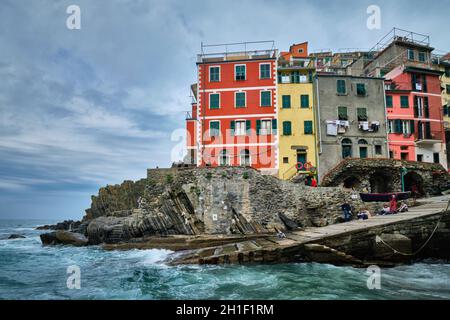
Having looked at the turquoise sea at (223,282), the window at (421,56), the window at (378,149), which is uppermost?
the window at (421,56)

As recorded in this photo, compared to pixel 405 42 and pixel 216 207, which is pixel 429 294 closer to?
pixel 216 207

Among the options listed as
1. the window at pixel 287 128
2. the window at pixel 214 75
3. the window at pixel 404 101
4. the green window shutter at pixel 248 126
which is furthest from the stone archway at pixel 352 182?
the window at pixel 214 75

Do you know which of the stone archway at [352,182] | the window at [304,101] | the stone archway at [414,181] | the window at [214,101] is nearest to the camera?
the stone archway at [352,182]

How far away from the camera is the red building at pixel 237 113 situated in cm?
2972

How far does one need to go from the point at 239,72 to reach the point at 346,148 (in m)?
15.2

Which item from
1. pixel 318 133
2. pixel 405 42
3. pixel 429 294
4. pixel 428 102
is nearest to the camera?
pixel 429 294

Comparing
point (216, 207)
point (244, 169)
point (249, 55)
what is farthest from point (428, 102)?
point (216, 207)

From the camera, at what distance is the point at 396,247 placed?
46.0 ft

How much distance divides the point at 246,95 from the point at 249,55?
16.6 ft

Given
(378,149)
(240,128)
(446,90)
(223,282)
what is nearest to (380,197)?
(378,149)

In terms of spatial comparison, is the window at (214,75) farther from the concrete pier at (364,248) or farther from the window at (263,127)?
the concrete pier at (364,248)

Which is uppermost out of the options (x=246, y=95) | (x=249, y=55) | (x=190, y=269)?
(x=249, y=55)

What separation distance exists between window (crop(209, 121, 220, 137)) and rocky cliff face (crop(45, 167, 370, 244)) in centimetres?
713

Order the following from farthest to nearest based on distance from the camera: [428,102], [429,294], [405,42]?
1. [405,42]
2. [428,102]
3. [429,294]
